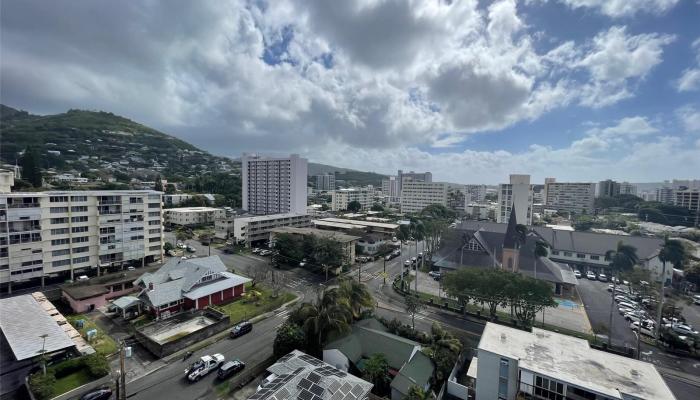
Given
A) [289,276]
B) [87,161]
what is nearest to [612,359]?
[289,276]

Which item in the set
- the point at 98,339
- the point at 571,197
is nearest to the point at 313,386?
the point at 98,339

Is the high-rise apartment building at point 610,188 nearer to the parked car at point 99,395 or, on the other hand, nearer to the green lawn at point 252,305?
the green lawn at point 252,305

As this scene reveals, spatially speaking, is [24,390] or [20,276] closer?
[24,390]

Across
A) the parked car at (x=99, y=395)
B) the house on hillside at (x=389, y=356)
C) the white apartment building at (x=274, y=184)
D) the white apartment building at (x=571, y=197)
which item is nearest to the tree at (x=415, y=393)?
the house on hillside at (x=389, y=356)

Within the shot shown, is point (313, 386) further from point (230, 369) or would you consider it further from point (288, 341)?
point (230, 369)

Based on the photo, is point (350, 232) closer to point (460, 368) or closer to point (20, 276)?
point (460, 368)

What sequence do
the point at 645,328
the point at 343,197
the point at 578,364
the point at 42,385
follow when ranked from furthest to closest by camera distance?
the point at 343,197, the point at 645,328, the point at 42,385, the point at 578,364

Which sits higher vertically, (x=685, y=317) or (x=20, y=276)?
(x=20, y=276)
